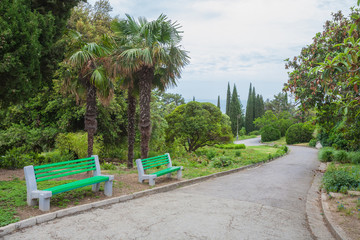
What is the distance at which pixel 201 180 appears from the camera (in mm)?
9523

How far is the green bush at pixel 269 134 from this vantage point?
50312mm

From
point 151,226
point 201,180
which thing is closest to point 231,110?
point 201,180

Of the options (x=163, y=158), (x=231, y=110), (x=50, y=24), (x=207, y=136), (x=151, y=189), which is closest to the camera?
(x=151, y=189)

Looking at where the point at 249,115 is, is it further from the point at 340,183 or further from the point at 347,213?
the point at 347,213

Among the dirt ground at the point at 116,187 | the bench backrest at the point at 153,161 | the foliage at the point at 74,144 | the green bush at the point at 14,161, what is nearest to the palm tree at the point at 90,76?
the dirt ground at the point at 116,187

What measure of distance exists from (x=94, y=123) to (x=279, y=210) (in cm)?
679

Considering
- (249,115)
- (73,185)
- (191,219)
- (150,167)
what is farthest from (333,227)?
(249,115)

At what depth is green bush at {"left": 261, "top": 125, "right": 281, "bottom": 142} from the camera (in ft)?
165

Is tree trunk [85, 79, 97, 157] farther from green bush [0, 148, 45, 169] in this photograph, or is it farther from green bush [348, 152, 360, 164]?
green bush [348, 152, 360, 164]

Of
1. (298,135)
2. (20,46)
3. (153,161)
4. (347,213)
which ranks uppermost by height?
(20,46)

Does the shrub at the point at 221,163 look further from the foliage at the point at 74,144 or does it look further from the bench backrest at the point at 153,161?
the foliage at the point at 74,144

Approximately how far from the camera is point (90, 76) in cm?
955

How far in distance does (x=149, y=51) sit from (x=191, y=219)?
6330 millimetres

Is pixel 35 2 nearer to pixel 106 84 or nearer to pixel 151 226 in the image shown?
pixel 106 84
